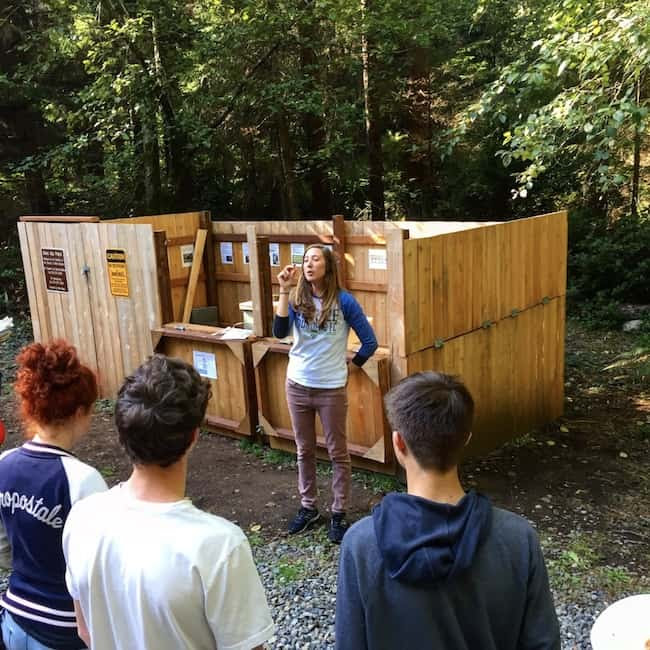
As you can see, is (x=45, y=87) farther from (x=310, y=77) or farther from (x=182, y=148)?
(x=310, y=77)

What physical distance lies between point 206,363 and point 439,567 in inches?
212

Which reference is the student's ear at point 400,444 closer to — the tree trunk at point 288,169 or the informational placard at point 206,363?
the informational placard at point 206,363

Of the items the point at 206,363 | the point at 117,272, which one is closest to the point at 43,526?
the point at 206,363

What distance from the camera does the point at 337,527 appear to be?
457 cm

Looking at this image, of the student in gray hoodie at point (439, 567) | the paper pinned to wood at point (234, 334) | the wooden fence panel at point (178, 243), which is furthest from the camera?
the wooden fence panel at point (178, 243)

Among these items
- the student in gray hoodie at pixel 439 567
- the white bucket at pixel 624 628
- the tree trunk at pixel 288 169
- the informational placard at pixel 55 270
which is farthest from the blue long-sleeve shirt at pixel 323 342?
the tree trunk at pixel 288 169

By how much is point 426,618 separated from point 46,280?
758cm

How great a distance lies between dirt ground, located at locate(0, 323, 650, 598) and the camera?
4430 mm

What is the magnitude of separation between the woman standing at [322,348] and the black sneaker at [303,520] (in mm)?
169

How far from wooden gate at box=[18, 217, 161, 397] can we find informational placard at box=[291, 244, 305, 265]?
1.62m

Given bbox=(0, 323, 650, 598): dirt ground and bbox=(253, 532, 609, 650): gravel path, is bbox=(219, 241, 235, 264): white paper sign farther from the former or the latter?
bbox=(253, 532, 609, 650): gravel path

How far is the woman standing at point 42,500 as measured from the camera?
1.94 meters

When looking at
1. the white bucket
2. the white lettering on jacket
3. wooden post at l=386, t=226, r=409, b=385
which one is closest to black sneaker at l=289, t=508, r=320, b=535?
wooden post at l=386, t=226, r=409, b=385

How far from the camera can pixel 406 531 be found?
5.09 feet
